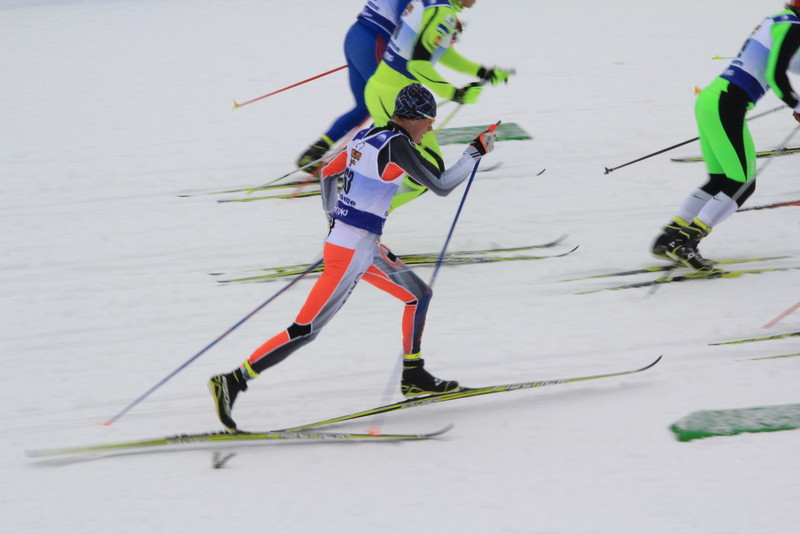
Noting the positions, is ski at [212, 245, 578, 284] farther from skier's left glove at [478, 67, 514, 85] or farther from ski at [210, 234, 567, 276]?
skier's left glove at [478, 67, 514, 85]

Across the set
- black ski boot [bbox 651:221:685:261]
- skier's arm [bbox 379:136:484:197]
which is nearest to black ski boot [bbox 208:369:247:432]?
skier's arm [bbox 379:136:484:197]

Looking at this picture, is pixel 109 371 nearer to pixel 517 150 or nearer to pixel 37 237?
pixel 37 237


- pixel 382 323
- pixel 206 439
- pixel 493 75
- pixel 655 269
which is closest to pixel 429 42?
pixel 493 75

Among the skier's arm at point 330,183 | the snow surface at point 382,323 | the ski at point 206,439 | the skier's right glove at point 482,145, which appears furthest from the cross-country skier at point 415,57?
the ski at point 206,439

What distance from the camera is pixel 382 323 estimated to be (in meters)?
4.31

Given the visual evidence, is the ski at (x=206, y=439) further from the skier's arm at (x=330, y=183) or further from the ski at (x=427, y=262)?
the ski at (x=427, y=262)

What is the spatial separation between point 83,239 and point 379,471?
9.95 ft

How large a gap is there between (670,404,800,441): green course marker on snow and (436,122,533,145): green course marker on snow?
12.1 ft

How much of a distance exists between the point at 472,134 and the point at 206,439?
419cm

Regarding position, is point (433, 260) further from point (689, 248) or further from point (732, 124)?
point (732, 124)

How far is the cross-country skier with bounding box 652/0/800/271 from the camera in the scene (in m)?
4.23

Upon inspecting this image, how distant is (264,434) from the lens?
129 inches

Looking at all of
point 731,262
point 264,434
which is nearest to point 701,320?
point 731,262

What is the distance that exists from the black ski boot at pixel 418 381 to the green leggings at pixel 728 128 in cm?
211
